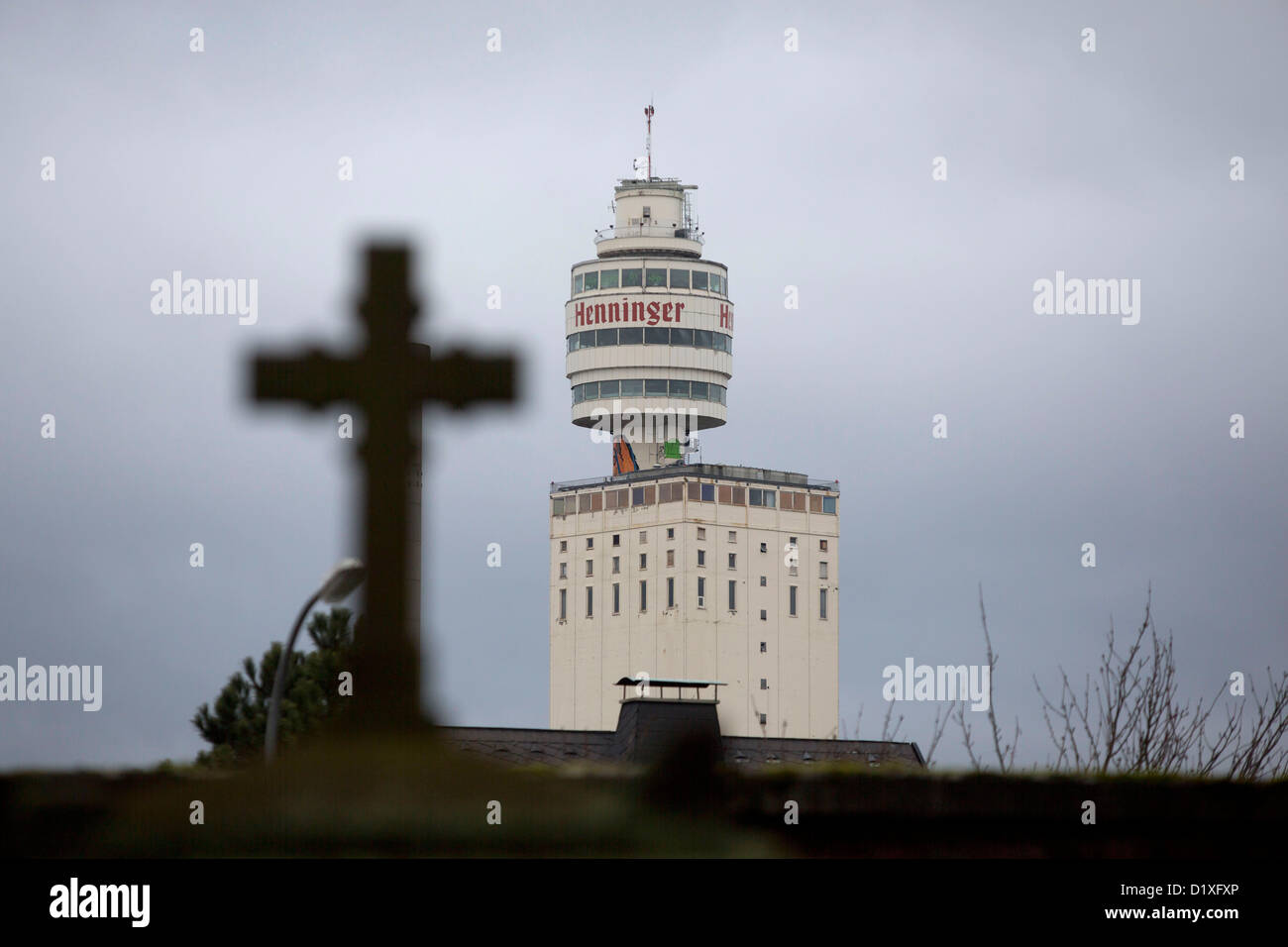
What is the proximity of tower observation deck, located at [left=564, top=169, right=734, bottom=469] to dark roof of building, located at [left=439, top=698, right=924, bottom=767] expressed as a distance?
88817 millimetres

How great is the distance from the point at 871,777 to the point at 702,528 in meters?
137

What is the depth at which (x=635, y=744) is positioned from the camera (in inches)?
1737

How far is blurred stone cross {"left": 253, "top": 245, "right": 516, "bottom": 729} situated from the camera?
9.97 meters

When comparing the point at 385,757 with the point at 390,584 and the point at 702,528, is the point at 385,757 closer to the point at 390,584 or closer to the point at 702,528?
the point at 390,584

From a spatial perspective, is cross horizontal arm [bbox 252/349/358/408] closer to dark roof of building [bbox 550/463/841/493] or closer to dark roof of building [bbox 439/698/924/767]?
dark roof of building [bbox 439/698/924/767]

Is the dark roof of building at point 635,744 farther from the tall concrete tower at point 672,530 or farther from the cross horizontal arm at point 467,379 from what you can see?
the tall concrete tower at point 672,530

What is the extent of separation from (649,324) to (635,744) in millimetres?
111477

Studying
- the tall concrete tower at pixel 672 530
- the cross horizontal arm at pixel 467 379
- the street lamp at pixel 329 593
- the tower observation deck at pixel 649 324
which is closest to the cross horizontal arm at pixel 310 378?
the cross horizontal arm at pixel 467 379

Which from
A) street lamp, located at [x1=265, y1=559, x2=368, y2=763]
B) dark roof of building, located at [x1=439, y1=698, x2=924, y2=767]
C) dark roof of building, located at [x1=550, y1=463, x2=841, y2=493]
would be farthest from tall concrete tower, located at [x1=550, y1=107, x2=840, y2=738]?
street lamp, located at [x1=265, y1=559, x2=368, y2=763]

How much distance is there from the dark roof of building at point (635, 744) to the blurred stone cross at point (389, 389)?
2991cm

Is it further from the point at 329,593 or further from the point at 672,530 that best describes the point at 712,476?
the point at 329,593

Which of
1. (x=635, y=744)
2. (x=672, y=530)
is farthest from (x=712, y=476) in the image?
(x=635, y=744)
